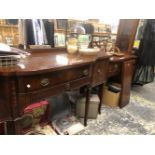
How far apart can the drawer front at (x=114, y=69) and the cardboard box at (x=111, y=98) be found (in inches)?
10.7

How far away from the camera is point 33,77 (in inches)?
34.3

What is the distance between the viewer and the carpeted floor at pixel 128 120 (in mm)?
1563

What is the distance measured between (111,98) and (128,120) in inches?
14.1

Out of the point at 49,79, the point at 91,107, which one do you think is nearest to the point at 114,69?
the point at 91,107

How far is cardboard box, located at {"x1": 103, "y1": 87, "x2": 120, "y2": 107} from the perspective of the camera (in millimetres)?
1964

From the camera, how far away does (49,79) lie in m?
0.97

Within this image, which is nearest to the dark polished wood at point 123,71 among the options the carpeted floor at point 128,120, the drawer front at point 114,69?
the drawer front at point 114,69

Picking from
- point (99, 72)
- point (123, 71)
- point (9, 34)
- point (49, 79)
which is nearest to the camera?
point (49, 79)

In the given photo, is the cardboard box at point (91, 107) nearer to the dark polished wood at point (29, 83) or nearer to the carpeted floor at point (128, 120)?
the carpeted floor at point (128, 120)

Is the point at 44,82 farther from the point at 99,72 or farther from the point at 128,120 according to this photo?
the point at 128,120

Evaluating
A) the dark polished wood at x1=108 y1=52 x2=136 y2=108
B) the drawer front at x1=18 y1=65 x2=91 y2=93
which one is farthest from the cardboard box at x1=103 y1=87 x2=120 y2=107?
the drawer front at x1=18 y1=65 x2=91 y2=93

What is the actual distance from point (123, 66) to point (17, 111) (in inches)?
55.6
